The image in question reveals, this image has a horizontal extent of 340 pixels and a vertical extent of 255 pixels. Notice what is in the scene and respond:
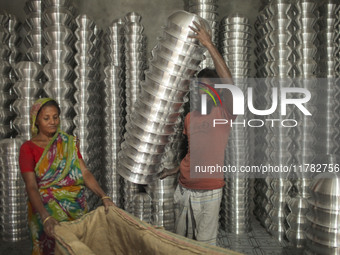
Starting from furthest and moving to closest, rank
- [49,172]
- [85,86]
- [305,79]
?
[85,86] → [305,79] → [49,172]

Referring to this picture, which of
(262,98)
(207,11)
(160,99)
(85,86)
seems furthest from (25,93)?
(262,98)

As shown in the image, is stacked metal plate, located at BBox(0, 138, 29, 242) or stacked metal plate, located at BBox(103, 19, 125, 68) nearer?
stacked metal plate, located at BBox(0, 138, 29, 242)

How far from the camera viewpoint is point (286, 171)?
3094mm

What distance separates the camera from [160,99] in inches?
85.4

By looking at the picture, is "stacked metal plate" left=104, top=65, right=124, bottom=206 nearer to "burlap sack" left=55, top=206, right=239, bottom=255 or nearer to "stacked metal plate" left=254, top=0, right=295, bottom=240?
"stacked metal plate" left=254, top=0, right=295, bottom=240

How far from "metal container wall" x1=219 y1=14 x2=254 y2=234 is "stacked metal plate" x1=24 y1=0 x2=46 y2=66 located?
162 cm

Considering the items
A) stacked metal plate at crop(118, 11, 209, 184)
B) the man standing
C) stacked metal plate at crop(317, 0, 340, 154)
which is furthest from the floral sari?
stacked metal plate at crop(317, 0, 340, 154)

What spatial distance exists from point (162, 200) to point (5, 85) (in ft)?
5.65

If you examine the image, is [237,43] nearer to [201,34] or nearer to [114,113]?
[114,113]

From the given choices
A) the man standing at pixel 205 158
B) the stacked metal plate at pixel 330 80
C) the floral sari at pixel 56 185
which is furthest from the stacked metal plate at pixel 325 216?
the stacked metal plate at pixel 330 80

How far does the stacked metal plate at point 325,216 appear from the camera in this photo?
1521 mm

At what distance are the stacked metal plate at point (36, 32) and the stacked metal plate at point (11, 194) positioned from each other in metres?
0.79

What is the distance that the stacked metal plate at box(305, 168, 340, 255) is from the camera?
59.9 inches
